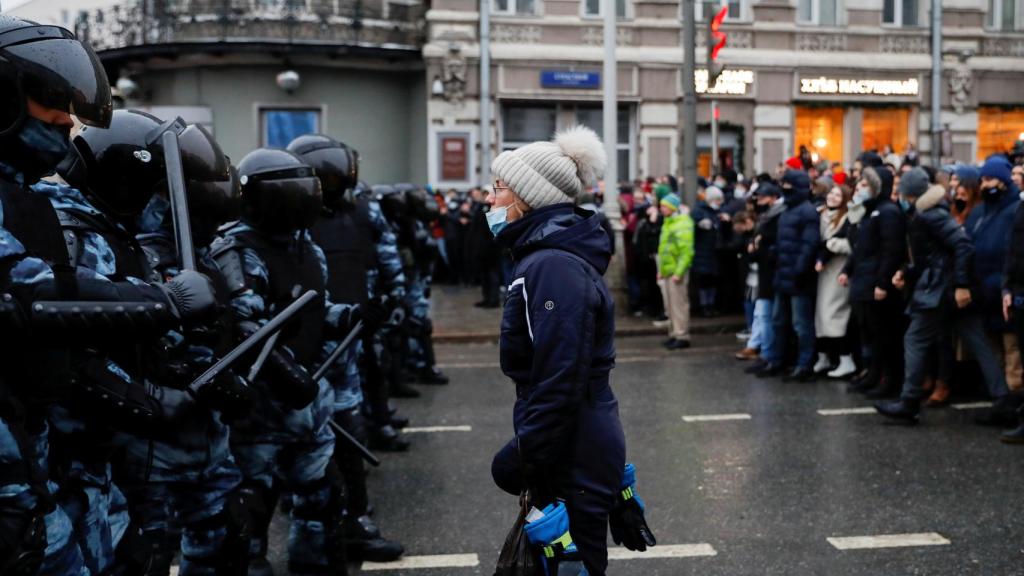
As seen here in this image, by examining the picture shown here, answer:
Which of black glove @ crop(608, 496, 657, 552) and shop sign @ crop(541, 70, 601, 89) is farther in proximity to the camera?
shop sign @ crop(541, 70, 601, 89)

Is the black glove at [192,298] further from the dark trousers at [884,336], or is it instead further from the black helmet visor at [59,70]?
the dark trousers at [884,336]

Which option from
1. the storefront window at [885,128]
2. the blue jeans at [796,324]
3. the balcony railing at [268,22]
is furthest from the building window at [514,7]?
the blue jeans at [796,324]

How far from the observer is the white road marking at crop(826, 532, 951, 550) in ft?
17.0

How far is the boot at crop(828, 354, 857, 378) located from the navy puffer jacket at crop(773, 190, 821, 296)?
2.34 feet

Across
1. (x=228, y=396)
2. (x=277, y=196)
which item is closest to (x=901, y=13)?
(x=277, y=196)

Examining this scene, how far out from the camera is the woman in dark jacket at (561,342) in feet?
10.5

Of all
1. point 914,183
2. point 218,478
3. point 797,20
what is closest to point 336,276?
point 218,478

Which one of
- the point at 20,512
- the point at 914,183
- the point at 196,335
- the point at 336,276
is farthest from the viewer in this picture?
the point at 914,183

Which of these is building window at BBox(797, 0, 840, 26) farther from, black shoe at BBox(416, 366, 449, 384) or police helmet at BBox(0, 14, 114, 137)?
police helmet at BBox(0, 14, 114, 137)

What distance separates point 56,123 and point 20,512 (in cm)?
93

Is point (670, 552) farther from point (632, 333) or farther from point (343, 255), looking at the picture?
point (632, 333)

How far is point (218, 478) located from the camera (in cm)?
389

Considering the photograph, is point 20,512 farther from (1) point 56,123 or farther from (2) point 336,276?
(2) point 336,276

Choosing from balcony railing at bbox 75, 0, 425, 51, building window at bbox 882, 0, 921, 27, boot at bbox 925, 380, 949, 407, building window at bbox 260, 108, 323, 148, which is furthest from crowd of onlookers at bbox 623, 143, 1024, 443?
building window at bbox 882, 0, 921, 27
